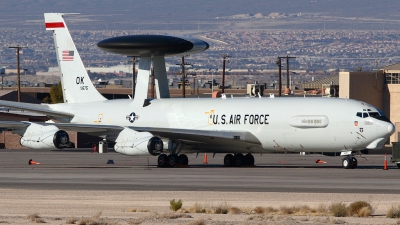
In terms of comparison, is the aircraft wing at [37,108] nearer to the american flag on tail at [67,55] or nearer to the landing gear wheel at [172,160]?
the american flag on tail at [67,55]

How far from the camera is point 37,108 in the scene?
5359 cm

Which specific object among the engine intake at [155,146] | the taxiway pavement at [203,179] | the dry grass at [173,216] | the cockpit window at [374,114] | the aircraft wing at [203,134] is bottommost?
the dry grass at [173,216]

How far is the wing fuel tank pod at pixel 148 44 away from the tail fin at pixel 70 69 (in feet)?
17.4

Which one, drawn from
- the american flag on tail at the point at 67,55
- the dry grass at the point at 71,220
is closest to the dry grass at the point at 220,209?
the dry grass at the point at 71,220

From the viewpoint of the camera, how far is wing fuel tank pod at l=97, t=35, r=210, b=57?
51.2 m

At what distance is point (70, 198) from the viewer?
30.8 metres

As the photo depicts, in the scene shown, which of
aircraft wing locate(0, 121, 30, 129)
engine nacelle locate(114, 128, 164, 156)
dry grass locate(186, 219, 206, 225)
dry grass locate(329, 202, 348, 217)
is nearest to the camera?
dry grass locate(186, 219, 206, 225)

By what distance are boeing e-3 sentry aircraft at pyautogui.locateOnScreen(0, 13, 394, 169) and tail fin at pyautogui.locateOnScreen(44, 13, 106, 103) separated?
0.07 m

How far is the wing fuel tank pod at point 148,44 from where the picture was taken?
2015 inches

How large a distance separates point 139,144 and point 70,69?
37.3 ft

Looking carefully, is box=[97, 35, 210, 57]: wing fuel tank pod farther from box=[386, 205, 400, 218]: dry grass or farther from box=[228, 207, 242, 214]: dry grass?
box=[386, 205, 400, 218]: dry grass

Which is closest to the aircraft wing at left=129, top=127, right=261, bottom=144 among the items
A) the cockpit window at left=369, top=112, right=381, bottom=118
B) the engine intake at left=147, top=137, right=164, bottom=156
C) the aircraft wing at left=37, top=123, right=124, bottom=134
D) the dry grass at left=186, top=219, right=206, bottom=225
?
the engine intake at left=147, top=137, right=164, bottom=156

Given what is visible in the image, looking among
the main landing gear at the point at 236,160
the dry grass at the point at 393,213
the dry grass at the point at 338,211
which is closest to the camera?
the dry grass at the point at 393,213

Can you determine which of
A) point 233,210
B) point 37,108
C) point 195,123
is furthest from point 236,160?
point 233,210
